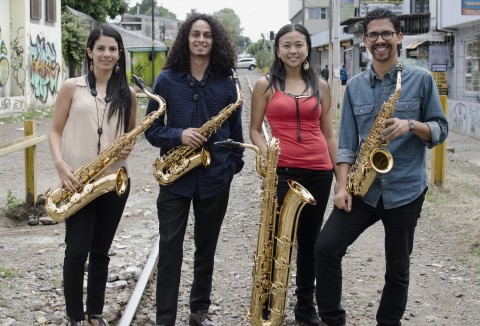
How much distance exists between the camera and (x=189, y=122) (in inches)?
179

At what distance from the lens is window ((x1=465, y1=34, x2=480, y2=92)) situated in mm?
21219

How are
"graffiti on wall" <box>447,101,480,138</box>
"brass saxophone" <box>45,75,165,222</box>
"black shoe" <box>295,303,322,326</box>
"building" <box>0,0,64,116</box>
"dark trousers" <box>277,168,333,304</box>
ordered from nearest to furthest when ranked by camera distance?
"brass saxophone" <box>45,75,165,222</box> < "dark trousers" <box>277,168,333,304</box> < "black shoe" <box>295,303,322,326</box> < "graffiti on wall" <box>447,101,480,138</box> < "building" <box>0,0,64,116</box>

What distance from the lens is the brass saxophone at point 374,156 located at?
159 inches

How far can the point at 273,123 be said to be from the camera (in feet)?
15.4

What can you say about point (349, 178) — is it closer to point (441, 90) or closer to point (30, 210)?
point (30, 210)

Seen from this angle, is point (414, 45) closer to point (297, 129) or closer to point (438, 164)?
point (438, 164)

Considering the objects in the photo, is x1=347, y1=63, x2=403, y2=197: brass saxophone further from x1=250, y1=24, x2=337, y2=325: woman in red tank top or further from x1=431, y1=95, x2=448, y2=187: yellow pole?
x1=431, y1=95, x2=448, y2=187: yellow pole

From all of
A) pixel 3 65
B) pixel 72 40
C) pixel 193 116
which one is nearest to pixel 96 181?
pixel 193 116

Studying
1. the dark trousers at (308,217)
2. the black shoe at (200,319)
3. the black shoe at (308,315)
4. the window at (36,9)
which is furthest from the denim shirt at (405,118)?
the window at (36,9)

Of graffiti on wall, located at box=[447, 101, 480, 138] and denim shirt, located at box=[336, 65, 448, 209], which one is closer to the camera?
denim shirt, located at box=[336, 65, 448, 209]

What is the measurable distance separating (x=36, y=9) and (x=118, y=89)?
77.6ft

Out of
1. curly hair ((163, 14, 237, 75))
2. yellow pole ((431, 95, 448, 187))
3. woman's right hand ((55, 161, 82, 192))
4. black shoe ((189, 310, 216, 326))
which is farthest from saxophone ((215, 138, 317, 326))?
yellow pole ((431, 95, 448, 187))

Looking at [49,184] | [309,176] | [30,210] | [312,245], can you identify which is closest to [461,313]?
[312,245]

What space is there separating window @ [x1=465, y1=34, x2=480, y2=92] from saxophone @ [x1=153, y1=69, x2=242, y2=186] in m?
18.3
